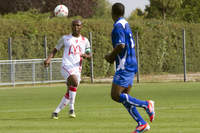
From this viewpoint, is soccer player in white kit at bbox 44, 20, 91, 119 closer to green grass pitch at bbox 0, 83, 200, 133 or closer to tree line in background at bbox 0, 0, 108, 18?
green grass pitch at bbox 0, 83, 200, 133

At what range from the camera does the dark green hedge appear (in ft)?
98.7

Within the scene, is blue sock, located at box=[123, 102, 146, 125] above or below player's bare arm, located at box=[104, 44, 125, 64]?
below

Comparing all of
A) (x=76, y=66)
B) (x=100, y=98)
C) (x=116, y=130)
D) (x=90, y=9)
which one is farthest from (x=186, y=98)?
(x=90, y=9)

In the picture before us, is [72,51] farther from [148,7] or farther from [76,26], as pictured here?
[148,7]

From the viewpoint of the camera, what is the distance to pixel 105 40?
108ft

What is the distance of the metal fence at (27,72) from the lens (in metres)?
29.0

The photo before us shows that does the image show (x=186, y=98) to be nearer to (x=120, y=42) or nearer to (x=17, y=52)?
(x=120, y=42)

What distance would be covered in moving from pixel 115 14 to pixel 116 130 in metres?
2.08

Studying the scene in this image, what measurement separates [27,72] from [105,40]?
16.7ft

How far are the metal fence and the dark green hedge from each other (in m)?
0.46

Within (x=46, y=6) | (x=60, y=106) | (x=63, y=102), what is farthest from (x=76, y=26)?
(x=46, y=6)

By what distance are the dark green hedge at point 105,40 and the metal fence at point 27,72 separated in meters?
0.46

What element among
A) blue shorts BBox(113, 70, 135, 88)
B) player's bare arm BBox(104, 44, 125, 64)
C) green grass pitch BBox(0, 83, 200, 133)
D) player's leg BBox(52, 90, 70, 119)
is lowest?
green grass pitch BBox(0, 83, 200, 133)

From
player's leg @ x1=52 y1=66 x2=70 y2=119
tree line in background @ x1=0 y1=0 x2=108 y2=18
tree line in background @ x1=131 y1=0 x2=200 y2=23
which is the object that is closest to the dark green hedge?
player's leg @ x1=52 y1=66 x2=70 y2=119
